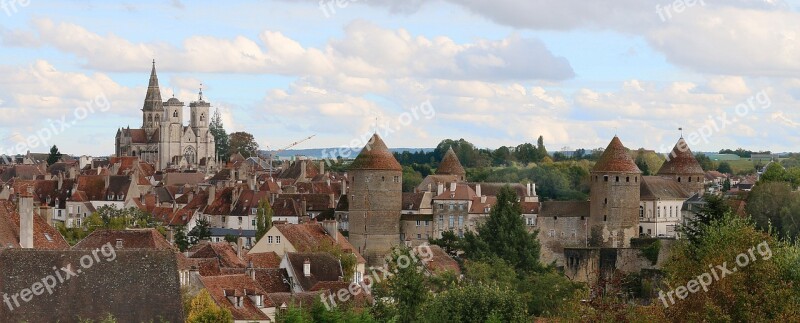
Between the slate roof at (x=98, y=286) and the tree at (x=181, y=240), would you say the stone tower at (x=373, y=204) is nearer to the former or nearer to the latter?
the tree at (x=181, y=240)

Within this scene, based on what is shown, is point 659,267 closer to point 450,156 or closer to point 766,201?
point 766,201

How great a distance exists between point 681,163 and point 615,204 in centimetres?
1249

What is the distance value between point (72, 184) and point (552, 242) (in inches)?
1562

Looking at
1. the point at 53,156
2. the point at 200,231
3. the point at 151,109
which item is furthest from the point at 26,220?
the point at 151,109

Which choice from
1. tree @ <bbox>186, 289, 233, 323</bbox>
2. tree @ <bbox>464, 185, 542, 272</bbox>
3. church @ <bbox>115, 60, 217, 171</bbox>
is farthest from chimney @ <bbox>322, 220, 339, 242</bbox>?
church @ <bbox>115, 60, 217, 171</bbox>

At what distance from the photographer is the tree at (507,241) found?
70.8 meters

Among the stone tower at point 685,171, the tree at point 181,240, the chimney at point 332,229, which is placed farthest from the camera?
the stone tower at point 685,171

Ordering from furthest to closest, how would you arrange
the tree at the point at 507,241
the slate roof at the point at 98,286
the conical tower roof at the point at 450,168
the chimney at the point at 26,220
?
the conical tower roof at the point at 450,168 < the tree at the point at 507,241 < the chimney at the point at 26,220 < the slate roof at the point at 98,286

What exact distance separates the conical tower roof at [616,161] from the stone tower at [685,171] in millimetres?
9422

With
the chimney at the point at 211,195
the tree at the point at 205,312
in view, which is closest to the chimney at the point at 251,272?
the tree at the point at 205,312

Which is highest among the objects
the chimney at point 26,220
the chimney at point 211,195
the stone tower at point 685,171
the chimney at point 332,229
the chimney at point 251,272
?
the stone tower at point 685,171

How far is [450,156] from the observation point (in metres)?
101

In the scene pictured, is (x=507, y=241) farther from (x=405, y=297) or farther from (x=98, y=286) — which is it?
(x=98, y=286)

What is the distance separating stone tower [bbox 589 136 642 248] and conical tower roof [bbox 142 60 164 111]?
338 ft
